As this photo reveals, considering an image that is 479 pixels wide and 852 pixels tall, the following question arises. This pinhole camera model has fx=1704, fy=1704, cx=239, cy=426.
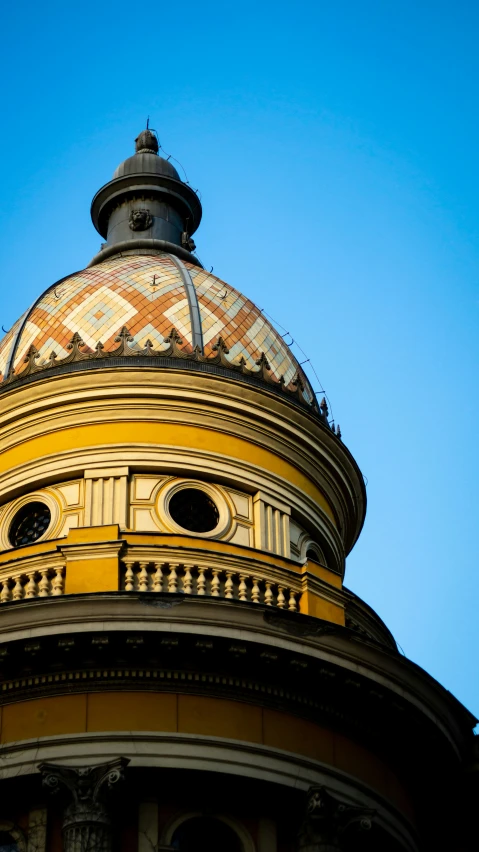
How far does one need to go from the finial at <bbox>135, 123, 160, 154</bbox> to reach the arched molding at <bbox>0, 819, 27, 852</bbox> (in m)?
20.6

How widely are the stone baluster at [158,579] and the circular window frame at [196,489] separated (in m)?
2.78

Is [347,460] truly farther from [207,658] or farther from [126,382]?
[207,658]

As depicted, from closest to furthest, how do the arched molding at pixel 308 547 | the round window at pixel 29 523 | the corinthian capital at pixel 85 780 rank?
1. the corinthian capital at pixel 85 780
2. the round window at pixel 29 523
3. the arched molding at pixel 308 547

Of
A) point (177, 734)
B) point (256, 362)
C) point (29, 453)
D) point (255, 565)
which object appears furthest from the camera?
point (256, 362)

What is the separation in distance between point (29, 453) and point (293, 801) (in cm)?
974

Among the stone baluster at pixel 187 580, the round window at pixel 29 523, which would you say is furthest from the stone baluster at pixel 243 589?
the round window at pixel 29 523

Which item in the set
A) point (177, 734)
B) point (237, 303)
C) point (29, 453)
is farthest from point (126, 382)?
point (177, 734)

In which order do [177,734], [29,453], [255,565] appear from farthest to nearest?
[29,453] < [255,565] < [177,734]

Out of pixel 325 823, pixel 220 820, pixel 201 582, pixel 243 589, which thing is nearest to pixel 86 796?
pixel 220 820

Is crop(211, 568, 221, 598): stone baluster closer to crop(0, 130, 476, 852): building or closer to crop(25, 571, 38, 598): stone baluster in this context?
crop(0, 130, 476, 852): building

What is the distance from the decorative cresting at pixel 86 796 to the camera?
23781 millimetres

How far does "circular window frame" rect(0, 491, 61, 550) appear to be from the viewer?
30734 mm

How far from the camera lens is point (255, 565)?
90.8 feet

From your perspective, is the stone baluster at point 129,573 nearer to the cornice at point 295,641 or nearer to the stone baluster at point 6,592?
the cornice at point 295,641
